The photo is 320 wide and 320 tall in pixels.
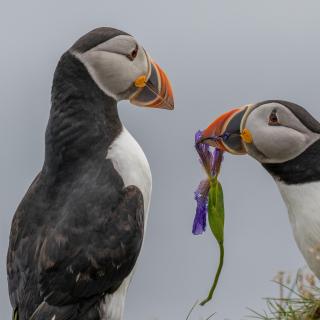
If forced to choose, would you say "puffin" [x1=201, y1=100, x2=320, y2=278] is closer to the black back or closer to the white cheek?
the white cheek

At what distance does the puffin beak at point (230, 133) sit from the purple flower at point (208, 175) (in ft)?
0.23

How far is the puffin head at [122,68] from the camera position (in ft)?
39.6

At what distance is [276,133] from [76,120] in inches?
63.5

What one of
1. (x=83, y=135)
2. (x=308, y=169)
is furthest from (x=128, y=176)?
(x=308, y=169)

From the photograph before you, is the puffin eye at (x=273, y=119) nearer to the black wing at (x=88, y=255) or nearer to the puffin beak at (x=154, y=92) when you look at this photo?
the puffin beak at (x=154, y=92)

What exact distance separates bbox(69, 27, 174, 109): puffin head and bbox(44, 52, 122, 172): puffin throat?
0.08 metres

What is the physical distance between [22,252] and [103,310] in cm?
79

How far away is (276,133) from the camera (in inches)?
463

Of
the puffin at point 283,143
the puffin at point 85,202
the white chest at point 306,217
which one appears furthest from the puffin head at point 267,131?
the puffin at point 85,202

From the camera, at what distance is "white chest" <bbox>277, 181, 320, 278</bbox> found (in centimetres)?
1125

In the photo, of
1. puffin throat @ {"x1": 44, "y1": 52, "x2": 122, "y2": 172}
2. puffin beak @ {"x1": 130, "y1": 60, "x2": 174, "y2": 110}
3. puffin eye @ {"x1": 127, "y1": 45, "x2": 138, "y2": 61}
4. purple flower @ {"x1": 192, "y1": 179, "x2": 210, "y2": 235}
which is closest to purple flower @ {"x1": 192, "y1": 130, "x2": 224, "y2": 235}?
purple flower @ {"x1": 192, "y1": 179, "x2": 210, "y2": 235}

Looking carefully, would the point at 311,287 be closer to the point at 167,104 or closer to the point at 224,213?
the point at 224,213

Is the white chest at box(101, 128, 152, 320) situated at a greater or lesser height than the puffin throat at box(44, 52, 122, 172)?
lesser

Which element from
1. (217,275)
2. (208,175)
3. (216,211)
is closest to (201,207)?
(216,211)
